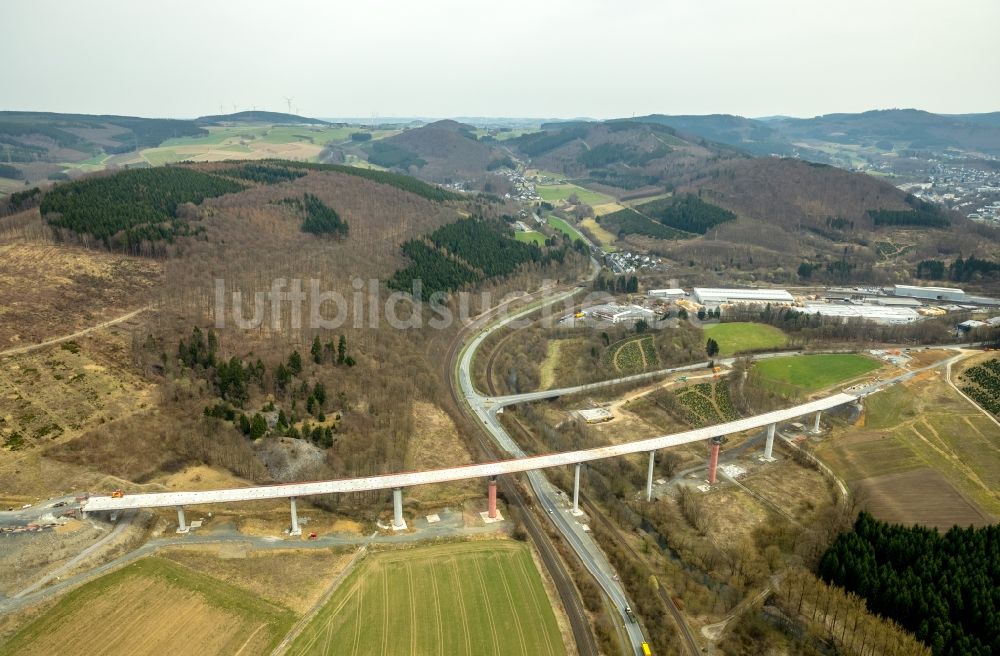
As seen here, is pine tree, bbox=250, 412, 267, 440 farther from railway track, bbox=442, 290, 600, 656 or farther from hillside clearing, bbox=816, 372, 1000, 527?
hillside clearing, bbox=816, 372, 1000, 527

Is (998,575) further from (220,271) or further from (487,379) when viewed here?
(220,271)

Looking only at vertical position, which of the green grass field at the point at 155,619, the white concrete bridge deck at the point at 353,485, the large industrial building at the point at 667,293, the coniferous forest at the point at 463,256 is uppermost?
the coniferous forest at the point at 463,256

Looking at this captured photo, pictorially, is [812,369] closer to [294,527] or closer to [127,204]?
[294,527]

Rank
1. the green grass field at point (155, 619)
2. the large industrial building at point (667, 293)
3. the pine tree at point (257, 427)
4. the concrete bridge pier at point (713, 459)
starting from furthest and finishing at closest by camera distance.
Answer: the large industrial building at point (667, 293)
the concrete bridge pier at point (713, 459)
the pine tree at point (257, 427)
the green grass field at point (155, 619)

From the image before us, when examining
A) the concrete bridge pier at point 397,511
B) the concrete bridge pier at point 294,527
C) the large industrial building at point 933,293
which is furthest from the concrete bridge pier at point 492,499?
the large industrial building at point 933,293

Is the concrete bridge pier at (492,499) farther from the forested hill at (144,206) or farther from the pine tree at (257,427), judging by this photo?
the forested hill at (144,206)

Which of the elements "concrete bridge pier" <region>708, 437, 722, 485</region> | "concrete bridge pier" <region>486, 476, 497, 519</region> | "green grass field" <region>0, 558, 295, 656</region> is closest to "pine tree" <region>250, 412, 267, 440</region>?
"green grass field" <region>0, 558, 295, 656</region>

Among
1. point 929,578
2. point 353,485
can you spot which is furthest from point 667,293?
point 353,485
